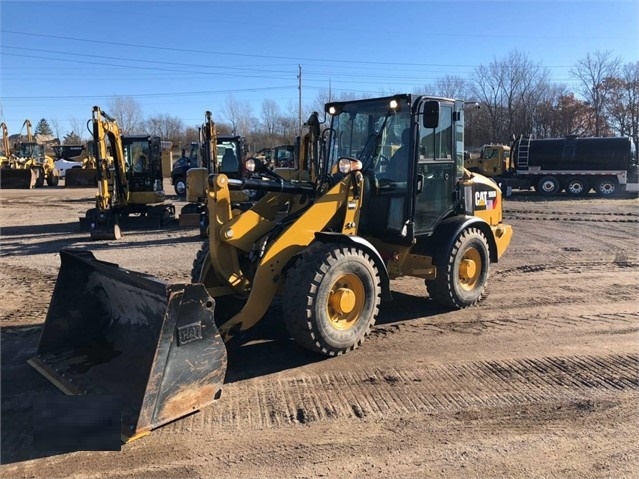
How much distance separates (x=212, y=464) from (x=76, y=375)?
1613 mm

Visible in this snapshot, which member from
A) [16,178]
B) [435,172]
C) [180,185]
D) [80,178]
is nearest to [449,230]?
[435,172]

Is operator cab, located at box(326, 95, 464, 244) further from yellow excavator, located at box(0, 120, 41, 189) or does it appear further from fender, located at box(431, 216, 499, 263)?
yellow excavator, located at box(0, 120, 41, 189)

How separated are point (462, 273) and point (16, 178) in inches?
1242

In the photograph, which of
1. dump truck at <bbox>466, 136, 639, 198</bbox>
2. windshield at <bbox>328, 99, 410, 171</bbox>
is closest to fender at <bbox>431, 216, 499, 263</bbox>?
windshield at <bbox>328, 99, 410, 171</bbox>

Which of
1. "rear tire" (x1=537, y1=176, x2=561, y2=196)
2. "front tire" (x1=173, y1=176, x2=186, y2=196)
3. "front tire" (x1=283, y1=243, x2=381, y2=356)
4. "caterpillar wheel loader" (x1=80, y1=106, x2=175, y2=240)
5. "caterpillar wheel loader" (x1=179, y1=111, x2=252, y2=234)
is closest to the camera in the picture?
"front tire" (x1=283, y1=243, x2=381, y2=356)

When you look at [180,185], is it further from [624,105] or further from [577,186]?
[624,105]

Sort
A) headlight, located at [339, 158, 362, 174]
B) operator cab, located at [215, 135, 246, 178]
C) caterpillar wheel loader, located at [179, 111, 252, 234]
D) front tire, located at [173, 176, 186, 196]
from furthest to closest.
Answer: front tire, located at [173, 176, 186, 196] → operator cab, located at [215, 135, 246, 178] → caterpillar wheel loader, located at [179, 111, 252, 234] → headlight, located at [339, 158, 362, 174]

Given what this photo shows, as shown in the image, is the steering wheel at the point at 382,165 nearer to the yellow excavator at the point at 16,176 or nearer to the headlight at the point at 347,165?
the headlight at the point at 347,165

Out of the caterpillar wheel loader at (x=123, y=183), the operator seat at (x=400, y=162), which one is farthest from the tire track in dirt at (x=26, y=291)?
the operator seat at (x=400, y=162)

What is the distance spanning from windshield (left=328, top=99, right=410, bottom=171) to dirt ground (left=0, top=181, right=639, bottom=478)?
196 centimetres

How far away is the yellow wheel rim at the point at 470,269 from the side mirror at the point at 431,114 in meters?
1.95

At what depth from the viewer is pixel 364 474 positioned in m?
3.18

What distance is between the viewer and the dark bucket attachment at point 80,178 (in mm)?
32406

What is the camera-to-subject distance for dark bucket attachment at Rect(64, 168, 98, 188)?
106ft
